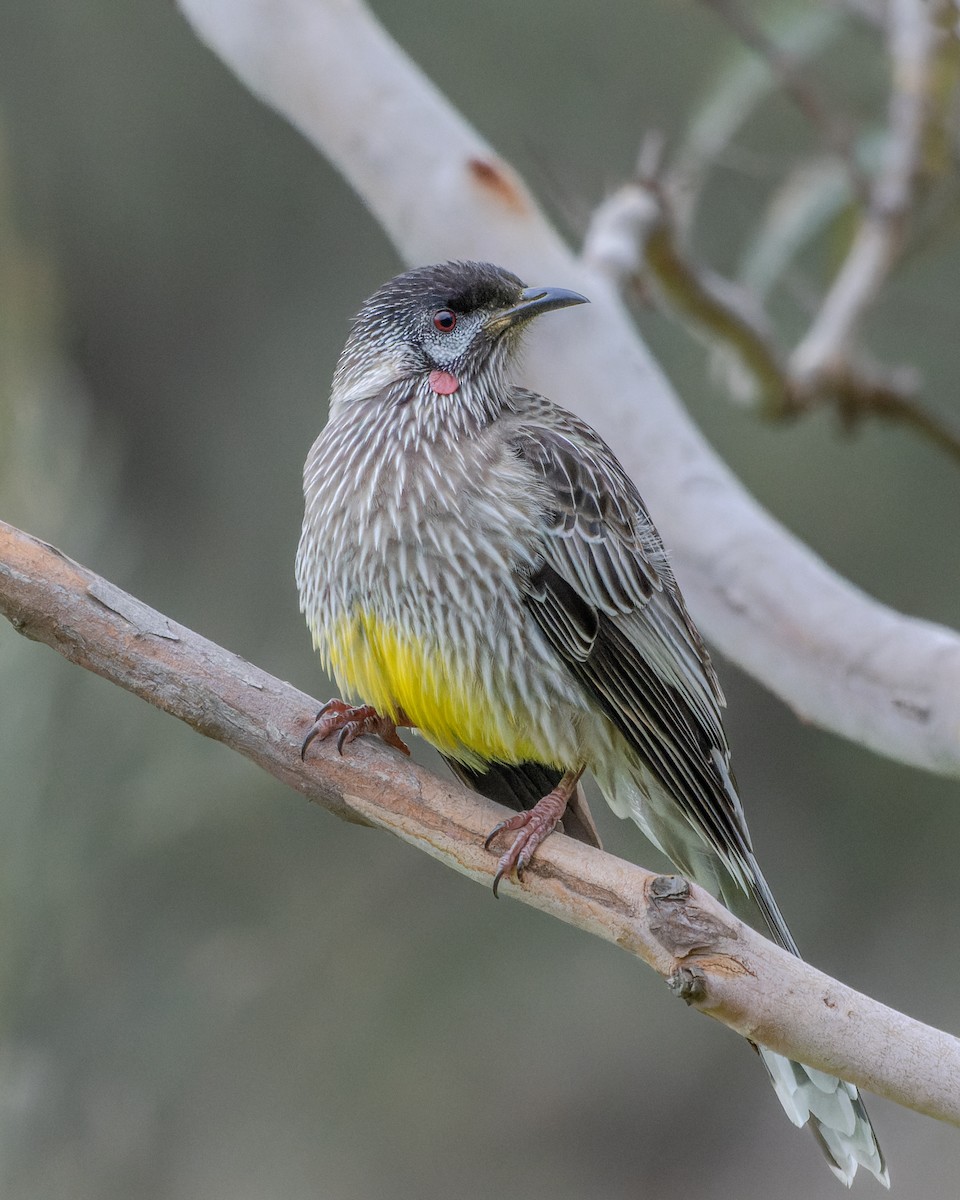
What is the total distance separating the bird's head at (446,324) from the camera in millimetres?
3602

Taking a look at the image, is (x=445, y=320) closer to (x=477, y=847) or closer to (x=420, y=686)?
(x=420, y=686)

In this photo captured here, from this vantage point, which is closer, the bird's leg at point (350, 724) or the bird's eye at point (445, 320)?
the bird's leg at point (350, 724)

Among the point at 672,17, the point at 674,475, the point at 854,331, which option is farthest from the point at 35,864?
the point at 672,17

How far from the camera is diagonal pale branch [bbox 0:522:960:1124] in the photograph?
249cm

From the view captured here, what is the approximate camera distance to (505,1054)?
770 centimetres

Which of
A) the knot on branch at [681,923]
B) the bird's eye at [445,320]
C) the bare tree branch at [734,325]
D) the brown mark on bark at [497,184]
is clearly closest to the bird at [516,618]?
the bird's eye at [445,320]

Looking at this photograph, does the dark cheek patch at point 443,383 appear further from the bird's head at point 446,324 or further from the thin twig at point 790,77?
the thin twig at point 790,77

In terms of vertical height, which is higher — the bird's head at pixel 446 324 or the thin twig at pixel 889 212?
the thin twig at pixel 889 212

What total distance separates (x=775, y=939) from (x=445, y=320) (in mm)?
1634

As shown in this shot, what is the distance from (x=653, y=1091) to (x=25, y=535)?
5.85 m

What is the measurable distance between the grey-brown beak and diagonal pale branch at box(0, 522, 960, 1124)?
112 centimetres

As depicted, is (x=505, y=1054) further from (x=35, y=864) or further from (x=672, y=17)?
(x=672, y=17)

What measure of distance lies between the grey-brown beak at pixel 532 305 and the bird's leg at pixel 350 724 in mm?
999

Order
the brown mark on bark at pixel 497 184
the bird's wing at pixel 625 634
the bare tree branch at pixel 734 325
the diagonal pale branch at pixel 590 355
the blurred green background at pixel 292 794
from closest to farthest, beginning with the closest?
the bird's wing at pixel 625 634, the diagonal pale branch at pixel 590 355, the brown mark on bark at pixel 497 184, the bare tree branch at pixel 734 325, the blurred green background at pixel 292 794
